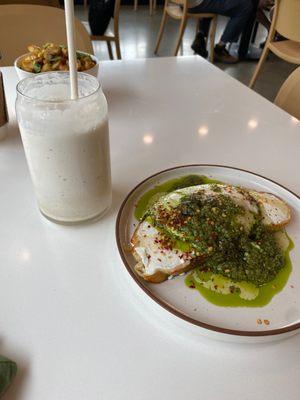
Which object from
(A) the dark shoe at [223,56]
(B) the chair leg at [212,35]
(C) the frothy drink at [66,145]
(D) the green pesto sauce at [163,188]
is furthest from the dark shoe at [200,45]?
(C) the frothy drink at [66,145]

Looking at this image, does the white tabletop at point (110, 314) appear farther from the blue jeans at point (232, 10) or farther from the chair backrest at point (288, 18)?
the blue jeans at point (232, 10)

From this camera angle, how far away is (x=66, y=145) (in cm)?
54

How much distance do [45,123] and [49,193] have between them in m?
0.13

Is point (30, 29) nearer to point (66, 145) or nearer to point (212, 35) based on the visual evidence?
point (66, 145)

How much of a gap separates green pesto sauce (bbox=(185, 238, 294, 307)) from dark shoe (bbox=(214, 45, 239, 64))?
341 cm

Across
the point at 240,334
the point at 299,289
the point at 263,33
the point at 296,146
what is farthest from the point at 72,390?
the point at 263,33

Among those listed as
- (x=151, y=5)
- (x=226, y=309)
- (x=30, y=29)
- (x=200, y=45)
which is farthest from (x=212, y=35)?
(x=226, y=309)

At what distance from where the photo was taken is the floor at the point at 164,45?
10.7 feet

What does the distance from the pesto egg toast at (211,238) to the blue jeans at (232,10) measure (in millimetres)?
3175

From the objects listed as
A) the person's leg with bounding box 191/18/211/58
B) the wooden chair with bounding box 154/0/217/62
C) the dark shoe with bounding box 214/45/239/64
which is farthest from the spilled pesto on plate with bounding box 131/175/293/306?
the person's leg with bounding box 191/18/211/58

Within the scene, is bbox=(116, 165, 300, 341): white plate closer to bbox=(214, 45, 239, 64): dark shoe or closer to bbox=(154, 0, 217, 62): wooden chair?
bbox=(154, 0, 217, 62): wooden chair

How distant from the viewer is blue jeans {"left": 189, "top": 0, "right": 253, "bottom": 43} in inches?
127

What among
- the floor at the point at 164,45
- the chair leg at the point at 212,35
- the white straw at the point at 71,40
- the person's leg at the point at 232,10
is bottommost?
the floor at the point at 164,45

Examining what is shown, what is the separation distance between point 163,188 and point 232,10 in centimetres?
315
